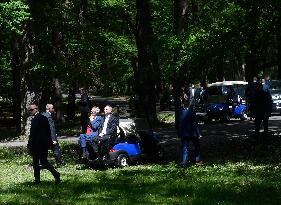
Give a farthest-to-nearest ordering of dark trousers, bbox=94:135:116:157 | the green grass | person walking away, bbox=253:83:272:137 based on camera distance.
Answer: person walking away, bbox=253:83:272:137
dark trousers, bbox=94:135:116:157
the green grass

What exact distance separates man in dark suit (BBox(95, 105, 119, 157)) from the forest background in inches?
234

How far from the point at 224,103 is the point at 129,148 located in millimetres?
15872

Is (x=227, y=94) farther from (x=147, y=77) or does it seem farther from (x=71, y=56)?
(x=71, y=56)

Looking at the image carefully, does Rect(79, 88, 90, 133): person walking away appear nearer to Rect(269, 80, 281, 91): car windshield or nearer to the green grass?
the green grass

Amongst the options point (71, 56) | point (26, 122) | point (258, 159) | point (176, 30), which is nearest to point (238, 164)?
point (258, 159)

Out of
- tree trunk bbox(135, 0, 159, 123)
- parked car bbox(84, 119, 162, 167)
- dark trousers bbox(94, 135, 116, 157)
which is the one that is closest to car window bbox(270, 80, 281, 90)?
tree trunk bbox(135, 0, 159, 123)

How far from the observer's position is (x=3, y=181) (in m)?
14.3

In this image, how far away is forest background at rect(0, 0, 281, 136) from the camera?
2014 centimetres

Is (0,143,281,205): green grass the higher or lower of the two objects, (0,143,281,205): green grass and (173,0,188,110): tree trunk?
the lower

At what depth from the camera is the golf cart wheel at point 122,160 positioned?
16386 millimetres

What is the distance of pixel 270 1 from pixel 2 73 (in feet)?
86.2

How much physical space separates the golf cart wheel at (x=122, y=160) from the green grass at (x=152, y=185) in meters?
0.38

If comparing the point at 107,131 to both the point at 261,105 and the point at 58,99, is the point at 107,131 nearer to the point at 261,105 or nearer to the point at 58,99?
the point at 261,105

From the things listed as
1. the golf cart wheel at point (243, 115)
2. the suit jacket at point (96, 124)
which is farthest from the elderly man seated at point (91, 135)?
the golf cart wheel at point (243, 115)
